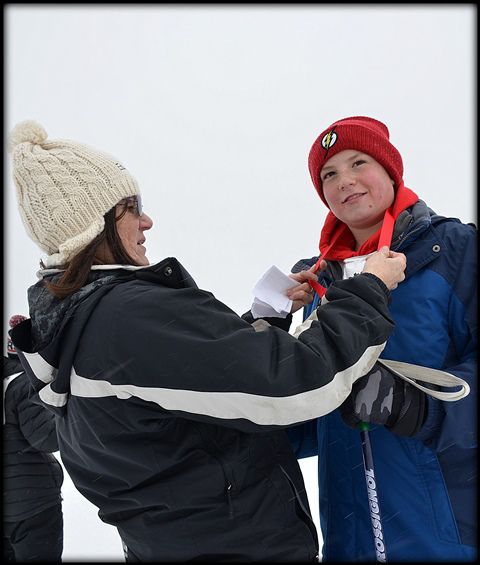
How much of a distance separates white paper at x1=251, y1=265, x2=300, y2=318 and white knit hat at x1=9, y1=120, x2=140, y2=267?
589mm

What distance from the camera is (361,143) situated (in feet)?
6.35

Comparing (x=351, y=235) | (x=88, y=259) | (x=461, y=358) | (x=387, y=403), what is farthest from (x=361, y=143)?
(x=88, y=259)

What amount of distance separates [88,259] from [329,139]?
37.3 inches

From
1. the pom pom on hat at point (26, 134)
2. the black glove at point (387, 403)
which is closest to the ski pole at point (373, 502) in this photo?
the black glove at point (387, 403)

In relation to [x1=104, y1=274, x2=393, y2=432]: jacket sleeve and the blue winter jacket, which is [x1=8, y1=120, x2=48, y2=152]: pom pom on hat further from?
the blue winter jacket

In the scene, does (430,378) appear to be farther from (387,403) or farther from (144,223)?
(144,223)

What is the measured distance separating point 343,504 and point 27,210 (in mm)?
1418

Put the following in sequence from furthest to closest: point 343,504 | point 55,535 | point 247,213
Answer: point 247,213, point 55,535, point 343,504

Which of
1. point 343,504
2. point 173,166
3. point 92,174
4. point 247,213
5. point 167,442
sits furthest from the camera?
point 173,166

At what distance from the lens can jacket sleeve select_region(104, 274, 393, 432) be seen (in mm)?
1409

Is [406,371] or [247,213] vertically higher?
[247,213]

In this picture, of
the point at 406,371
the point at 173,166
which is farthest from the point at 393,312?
the point at 173,166

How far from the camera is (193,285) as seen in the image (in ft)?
5.41

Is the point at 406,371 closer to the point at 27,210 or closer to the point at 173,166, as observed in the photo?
the point at 27,210
